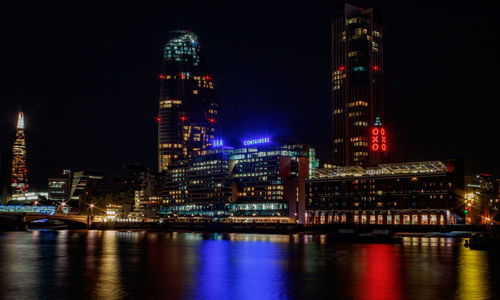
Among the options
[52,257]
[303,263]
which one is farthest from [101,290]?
[52,257]

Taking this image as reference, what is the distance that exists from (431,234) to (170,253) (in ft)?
319

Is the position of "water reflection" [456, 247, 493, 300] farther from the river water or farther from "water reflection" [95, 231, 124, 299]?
"water reflection" [95, 231, 124, 299]

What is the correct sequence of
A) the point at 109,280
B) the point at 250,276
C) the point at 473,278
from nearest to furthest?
the point at 109,280 → the point at 473,278 → the point at 250,276

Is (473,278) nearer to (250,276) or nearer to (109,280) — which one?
(250,276)

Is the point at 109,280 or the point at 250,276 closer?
the point at 109,280

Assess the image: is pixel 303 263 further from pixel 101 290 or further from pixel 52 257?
pixel 52 257


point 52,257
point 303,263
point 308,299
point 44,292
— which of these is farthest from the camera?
point 52,257

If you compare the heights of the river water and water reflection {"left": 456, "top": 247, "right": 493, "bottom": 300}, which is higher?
water reflection {"left": 456, "top": 247, "right": 493, "bottom": 300}

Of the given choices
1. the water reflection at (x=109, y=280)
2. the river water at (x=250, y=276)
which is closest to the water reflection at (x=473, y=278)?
the river water at (x=250, y=276)

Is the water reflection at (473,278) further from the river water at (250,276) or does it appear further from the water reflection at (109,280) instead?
the water reflection at (109,280)

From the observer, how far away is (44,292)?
5191 cm

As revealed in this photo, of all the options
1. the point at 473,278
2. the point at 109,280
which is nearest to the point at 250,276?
the point at 109,280

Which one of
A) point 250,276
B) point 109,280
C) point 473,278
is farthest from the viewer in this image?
point 250,276

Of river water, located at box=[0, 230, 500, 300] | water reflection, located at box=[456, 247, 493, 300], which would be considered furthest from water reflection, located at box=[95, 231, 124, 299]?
water reflection, located at box=[456, 247, 493, 300]
